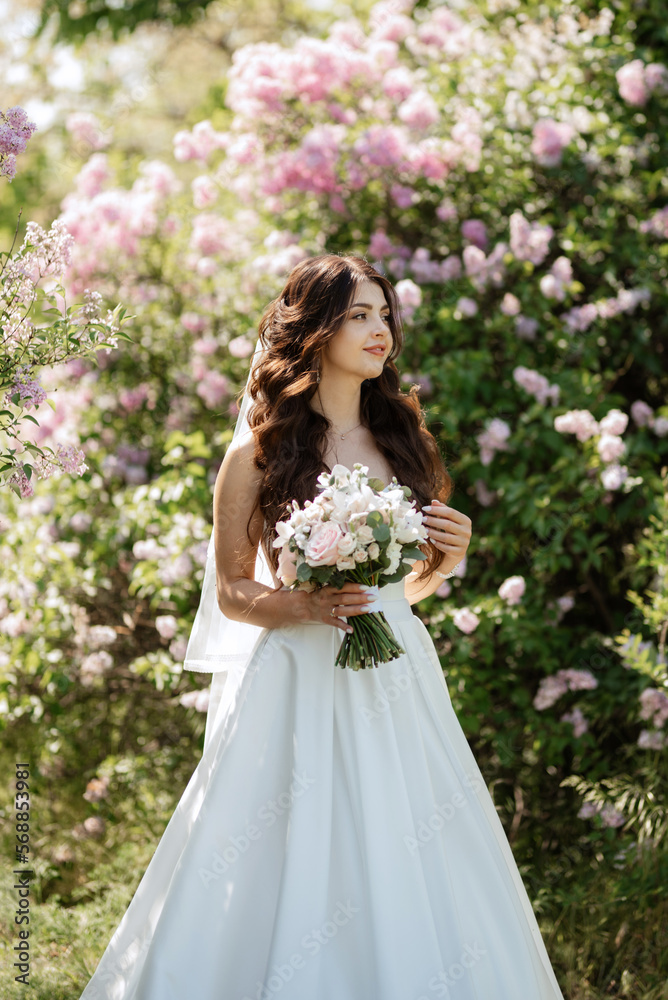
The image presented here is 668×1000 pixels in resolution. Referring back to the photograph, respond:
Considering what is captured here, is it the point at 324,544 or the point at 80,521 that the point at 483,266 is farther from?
the point at 324,544

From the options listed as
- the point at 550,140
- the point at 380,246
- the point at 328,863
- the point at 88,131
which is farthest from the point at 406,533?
the point at 88,131

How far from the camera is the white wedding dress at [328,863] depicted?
2.27m

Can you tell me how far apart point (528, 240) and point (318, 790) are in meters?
2.98

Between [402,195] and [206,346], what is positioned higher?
[402,195]

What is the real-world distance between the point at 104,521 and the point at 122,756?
121 centimetres

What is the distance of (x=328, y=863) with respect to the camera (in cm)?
232

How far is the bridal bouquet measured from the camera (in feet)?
7.22

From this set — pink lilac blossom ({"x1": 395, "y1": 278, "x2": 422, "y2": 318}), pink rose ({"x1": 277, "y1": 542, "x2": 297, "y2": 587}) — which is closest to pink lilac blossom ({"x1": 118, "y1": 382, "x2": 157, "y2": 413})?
pink lilac blossom ({"x1": 395, "y1": 278, "x2": 422, "y2": 318})

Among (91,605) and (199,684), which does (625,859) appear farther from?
(91,605)

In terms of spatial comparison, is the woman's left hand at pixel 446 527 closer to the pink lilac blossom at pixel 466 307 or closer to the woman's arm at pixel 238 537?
the woman's arm at pixel 238 537

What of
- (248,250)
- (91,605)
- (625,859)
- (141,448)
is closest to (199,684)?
(91,605)

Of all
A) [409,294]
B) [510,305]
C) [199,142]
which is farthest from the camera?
[199,142]

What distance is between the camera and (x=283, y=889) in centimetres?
228

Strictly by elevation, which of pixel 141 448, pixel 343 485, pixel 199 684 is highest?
pixel 141 448
